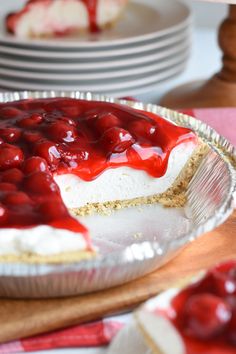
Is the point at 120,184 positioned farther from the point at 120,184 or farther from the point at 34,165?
the point at 34,165

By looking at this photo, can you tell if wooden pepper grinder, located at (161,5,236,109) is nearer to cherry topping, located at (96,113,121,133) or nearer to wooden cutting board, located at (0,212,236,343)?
cherry topping, located at (96,113,121,133)


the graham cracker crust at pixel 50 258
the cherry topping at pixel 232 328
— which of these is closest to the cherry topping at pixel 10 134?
the graham cracker crust at pixel 50 258

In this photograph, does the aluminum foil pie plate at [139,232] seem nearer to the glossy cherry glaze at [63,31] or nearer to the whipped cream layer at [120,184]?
the whipped cream layer at [120,184]

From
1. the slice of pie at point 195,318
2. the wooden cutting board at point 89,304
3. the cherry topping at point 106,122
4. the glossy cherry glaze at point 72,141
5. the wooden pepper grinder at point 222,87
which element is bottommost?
the wooden pepper grinder at point 222,87

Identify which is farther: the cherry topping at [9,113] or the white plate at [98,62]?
the white plate at [98,62]

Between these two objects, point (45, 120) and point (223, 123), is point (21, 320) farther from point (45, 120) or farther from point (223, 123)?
point (223, 123)

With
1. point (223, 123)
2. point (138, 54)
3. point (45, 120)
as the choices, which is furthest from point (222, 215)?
A: point (138, 54)
